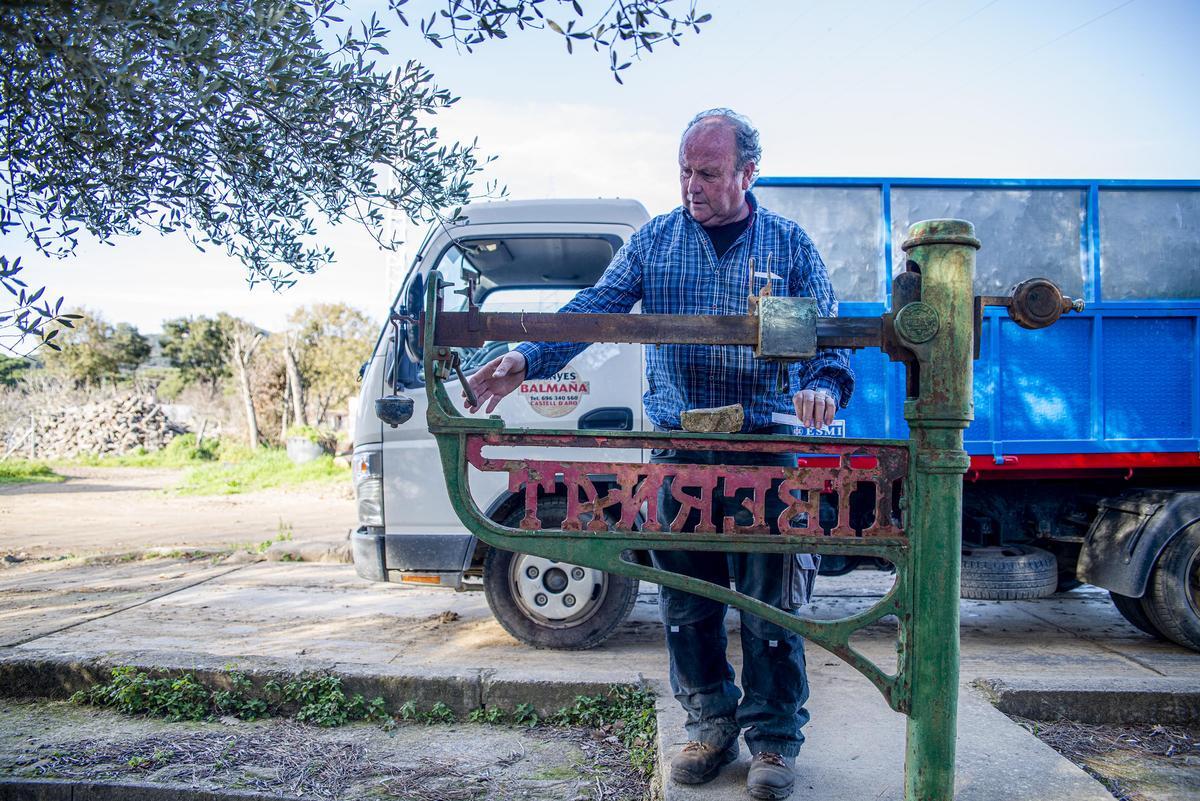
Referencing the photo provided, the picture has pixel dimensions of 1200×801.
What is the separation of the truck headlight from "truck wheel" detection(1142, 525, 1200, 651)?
407 cm

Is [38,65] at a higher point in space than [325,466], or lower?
higher

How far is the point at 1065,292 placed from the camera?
14.9 ft

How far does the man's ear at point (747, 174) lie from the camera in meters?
2.45

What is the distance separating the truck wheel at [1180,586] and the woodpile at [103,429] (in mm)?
22059

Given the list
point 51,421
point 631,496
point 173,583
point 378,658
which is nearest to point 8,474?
point 51,421

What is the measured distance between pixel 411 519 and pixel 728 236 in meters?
2.60

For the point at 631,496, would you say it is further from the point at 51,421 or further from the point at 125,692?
the point at 51,421

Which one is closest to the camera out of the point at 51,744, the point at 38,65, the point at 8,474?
the point at 38,65

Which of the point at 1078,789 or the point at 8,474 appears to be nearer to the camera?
the point at 1078,789

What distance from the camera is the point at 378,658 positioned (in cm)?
432

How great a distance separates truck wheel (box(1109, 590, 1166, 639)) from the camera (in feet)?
14.7

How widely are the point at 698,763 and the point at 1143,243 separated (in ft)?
13.2

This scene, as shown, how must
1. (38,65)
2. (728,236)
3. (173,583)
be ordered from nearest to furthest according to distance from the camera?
(38,65) → (728,236) → (173,583)

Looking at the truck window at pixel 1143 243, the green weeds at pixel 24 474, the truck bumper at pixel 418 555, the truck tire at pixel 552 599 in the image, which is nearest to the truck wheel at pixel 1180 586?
the truck window at pixel 1143 243
